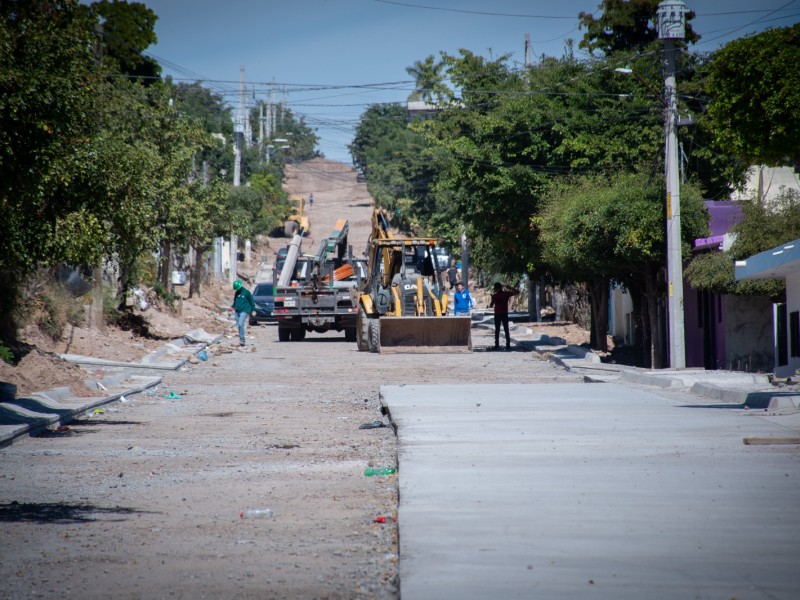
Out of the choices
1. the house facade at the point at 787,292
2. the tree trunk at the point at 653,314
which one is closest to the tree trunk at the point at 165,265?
the tree trunk at the point at 653,314

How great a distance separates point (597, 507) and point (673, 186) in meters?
16.3

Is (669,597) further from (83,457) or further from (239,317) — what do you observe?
(239,317)

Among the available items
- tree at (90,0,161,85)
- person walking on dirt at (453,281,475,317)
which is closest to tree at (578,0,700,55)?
person walking on dirt at (453,281,475,317)

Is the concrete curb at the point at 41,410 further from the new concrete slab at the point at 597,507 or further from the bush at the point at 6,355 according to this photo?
the new concrete slab at the point at 597,507

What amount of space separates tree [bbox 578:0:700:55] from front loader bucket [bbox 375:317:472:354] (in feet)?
48.8

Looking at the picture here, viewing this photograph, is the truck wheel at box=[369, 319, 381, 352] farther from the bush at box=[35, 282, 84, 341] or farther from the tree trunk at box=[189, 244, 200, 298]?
the tree trunk at box=[189, 244, 200, 298]

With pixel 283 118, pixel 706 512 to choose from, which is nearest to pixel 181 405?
pixel 706 512

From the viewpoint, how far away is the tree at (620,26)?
3991 cm

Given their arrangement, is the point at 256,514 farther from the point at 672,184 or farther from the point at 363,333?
the point at 363,333

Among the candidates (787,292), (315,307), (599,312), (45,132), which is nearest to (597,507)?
(45,132)

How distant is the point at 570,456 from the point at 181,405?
8.90 meters

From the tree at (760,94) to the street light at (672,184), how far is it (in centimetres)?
854

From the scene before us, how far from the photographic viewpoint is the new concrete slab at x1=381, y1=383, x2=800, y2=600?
19.7 feet

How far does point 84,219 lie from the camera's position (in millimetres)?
14758
